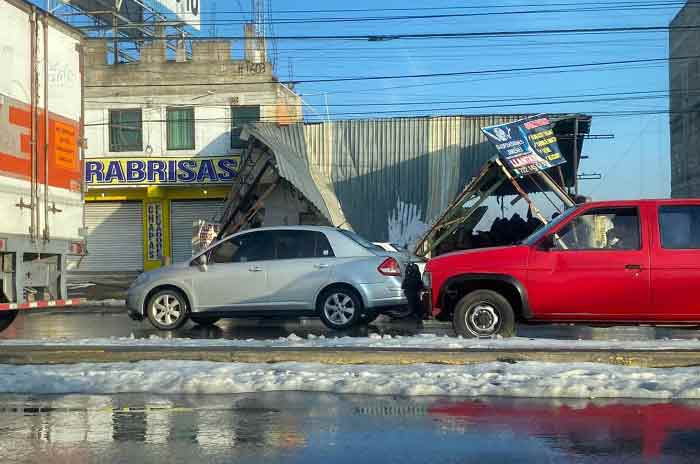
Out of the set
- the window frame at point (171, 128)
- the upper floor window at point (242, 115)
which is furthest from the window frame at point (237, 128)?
the window frame at point (171, 128)

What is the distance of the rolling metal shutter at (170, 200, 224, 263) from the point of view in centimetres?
3039

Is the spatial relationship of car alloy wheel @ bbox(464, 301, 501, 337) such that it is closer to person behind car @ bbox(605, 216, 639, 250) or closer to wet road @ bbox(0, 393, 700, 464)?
person behind car @ bbox(605, 216, 639, 250)

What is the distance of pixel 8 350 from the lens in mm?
9828

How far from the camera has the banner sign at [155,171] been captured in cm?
2953

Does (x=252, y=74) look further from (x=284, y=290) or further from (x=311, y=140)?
(x=284, y=290)

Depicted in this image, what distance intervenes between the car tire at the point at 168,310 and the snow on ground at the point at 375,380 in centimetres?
471

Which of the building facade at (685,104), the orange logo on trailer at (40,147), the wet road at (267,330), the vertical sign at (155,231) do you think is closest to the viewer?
the orange logo on trailer at (40,147)

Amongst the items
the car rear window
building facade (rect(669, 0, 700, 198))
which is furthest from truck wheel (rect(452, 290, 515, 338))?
building facade (rect(669, 0, 700, 198))

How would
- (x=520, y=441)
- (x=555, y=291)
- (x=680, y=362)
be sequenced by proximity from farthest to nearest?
(x=555, y=291)
(x=680, y=362)
(x=520, y=441)

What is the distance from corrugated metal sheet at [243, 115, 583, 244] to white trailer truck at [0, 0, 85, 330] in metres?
13.2

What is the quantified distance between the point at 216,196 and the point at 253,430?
24146 mm

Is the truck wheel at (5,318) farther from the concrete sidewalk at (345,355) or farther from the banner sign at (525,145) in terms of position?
the banner sign at (525,145)

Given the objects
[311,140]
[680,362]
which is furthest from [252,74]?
[680,362]

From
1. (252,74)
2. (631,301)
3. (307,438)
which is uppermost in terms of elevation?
(252,74)
